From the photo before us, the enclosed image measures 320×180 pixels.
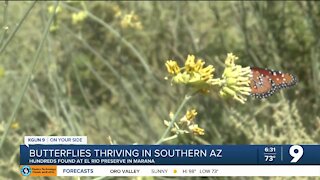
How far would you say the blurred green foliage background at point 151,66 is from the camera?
7.57ft

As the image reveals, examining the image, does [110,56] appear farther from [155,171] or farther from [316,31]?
[155,171]

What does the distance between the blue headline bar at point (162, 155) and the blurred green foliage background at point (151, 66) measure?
0.59 meters

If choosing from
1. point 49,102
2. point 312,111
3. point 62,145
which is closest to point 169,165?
point 62,145

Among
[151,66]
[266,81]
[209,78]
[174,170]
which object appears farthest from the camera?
[151,66]

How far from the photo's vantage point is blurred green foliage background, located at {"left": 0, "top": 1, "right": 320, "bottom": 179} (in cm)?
231

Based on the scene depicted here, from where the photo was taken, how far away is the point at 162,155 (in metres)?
1.27

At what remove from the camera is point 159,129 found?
269 cm

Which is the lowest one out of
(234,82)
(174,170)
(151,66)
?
(174,170)

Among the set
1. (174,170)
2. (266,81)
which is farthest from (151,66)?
(174,170)

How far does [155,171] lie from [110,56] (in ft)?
6.53

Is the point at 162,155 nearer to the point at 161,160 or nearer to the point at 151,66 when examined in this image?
the point at 161,160

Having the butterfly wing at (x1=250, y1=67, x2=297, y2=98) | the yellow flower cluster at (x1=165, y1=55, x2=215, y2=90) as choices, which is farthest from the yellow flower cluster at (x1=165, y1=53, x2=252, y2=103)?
the butterfly wing at (x1=250, y1=67, x2=297, y2=98)

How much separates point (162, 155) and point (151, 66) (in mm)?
1670

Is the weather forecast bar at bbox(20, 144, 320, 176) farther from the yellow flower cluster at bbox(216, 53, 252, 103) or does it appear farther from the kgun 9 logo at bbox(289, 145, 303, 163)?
the yellow flower cluster at bbox(216, 53, 252, 103)
